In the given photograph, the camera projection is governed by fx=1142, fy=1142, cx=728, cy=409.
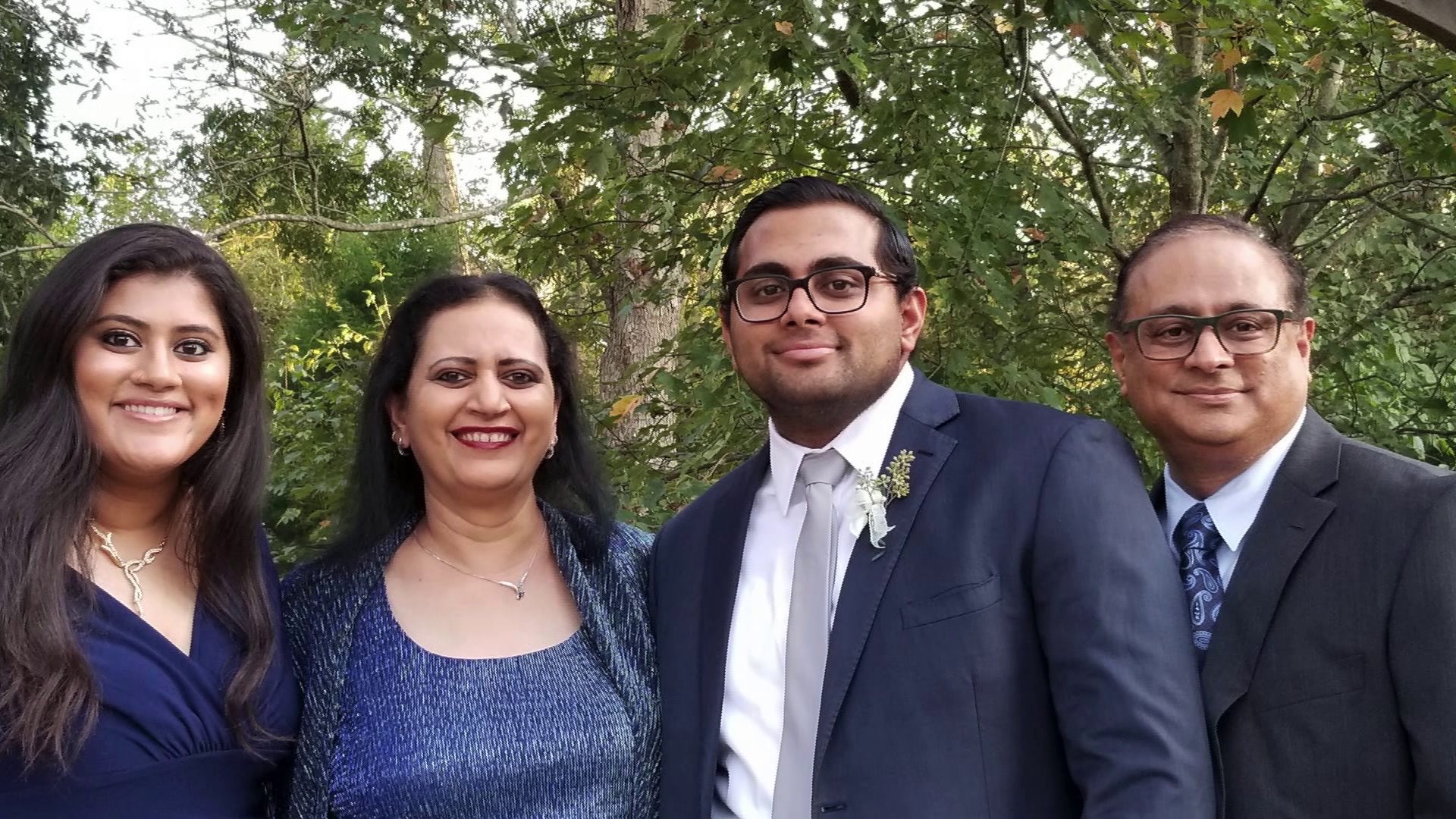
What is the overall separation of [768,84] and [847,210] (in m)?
3.36

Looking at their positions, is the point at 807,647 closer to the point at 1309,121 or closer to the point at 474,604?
the point at 474,604

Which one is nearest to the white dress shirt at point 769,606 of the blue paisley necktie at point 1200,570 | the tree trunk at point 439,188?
the blue paisley necktie at point 1200,570

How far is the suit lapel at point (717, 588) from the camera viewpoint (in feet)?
7.63

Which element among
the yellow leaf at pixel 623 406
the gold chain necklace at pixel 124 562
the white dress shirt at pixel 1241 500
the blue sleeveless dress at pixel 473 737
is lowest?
the blue sleeveless dress at pixel 473 737

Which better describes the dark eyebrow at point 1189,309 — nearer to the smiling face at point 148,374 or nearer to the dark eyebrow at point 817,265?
the dark eyebrow at point 817,265

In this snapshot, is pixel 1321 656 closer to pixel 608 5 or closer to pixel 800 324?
pixel 800 324

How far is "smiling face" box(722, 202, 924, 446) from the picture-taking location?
2.38m

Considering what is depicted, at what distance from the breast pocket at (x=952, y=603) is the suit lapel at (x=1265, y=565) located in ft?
1.23

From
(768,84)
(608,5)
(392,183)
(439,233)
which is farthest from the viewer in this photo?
(439,233)


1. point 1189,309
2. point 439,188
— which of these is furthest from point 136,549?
point 439,188

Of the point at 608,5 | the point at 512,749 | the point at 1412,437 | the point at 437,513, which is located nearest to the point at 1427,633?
the point at 512,749

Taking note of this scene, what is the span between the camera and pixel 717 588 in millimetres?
2512

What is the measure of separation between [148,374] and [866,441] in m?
1.46

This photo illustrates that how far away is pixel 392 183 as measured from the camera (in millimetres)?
10227
